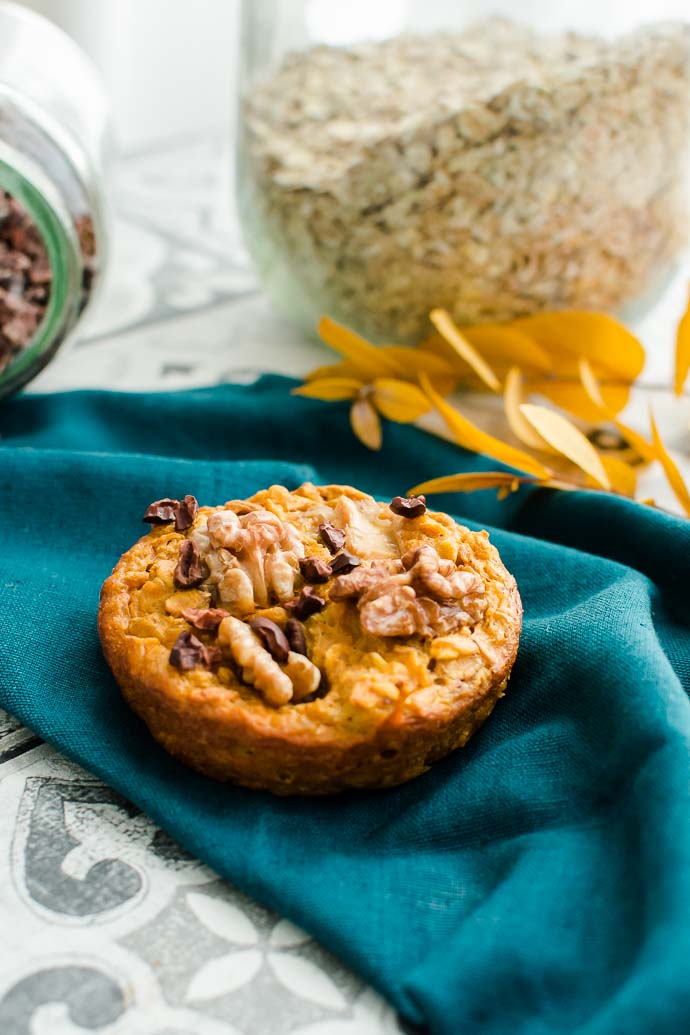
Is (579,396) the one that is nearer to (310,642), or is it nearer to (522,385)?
(522,385)

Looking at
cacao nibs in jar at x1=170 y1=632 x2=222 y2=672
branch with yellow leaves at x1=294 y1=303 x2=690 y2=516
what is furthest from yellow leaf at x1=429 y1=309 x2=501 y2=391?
cacao nibs in jar at x1=170 y1=632 x2=222 y2=672

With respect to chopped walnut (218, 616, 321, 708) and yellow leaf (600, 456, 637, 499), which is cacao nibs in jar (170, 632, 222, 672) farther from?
yellow leaf (600, 456, 637, 499)

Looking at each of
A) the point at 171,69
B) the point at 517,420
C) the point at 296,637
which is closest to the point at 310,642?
the point at 296,637

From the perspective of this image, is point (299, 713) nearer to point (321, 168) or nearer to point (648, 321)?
point (321, 168)

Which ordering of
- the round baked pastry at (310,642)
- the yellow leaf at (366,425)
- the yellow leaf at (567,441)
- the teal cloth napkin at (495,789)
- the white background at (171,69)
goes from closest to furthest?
the teal cloth napkin at (495,789)
the round baked pastry at (310,642)
the yellow leaf at (567,441)
the yellow leaf at (366,425)
the white background at (171,69)

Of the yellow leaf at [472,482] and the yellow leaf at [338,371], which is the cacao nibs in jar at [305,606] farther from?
the yellow leaf at [338,371]

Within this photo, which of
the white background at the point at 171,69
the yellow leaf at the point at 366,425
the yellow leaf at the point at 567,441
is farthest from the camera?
the white background at the point at 171,69

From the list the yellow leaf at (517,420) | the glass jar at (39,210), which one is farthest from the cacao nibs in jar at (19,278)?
the yellow leaf at (517,420)
